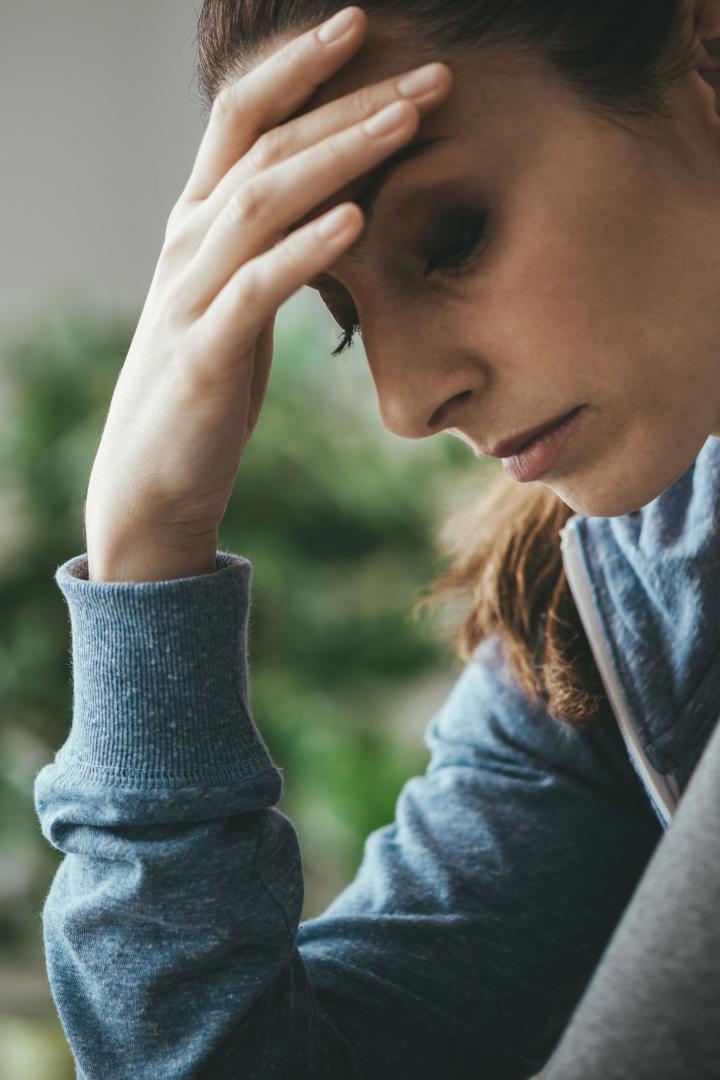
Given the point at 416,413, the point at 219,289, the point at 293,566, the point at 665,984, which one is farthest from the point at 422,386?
the point at 293,566

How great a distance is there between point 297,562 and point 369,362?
2.93 feet

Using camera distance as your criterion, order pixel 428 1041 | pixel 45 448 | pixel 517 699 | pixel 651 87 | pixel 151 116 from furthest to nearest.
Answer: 1. pixel 151 116
2. pixel 45 448
3. pixel 517 699
4. pixel 428 1041
5. pixel 651 87

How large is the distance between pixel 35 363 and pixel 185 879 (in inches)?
43.0

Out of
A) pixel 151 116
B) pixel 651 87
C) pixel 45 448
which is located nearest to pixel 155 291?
pixel 651 87

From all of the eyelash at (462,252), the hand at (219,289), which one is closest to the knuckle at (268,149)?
the hand at (219,289)

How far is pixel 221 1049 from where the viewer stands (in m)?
0.70

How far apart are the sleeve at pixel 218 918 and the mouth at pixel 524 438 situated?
17 centimetres

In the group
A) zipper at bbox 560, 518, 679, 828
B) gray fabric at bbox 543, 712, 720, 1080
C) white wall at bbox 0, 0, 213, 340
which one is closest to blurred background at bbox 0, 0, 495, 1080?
white wall at bbox 0, 0, 213, 340

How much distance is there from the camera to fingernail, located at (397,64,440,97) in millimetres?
616

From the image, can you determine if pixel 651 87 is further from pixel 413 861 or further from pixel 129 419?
pixel 413 861

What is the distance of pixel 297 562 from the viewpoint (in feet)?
5.26

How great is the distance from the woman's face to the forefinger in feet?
0.07

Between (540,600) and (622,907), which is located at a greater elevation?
(540,600)

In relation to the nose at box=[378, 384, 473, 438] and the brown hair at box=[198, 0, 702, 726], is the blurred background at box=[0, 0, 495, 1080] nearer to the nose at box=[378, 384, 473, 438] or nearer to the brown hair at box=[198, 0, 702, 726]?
the brown hair at box=[198, 0, 702, 726]
